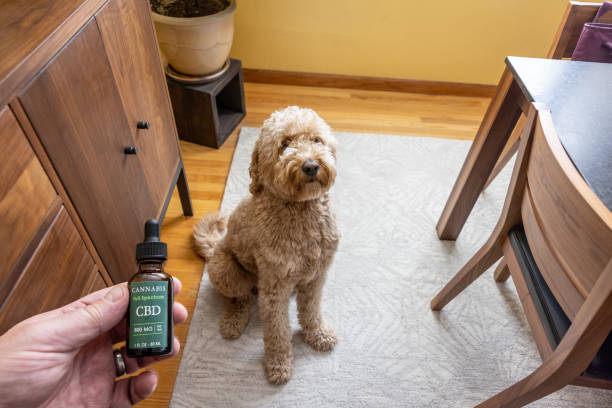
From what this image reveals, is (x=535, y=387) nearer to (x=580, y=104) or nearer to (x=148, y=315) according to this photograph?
(x=580, y=104)

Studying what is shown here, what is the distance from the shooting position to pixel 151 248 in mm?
671

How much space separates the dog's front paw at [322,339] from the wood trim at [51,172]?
2.44ft

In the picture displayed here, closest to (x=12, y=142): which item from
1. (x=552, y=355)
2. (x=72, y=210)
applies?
(x=72, y=210)

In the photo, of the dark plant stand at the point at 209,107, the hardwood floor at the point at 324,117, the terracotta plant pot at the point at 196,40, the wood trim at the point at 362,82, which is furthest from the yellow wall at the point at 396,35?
the terracotta plant pot at the point at 196,40

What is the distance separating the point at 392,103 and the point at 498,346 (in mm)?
1732

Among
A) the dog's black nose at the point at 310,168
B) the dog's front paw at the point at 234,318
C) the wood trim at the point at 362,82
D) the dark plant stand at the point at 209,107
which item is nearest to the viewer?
the dog's black nose at the point at 310,168

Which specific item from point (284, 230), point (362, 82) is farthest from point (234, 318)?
point (362, 82)

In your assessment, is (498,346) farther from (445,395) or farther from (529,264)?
(529,264)

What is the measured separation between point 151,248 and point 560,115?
111 centimetres

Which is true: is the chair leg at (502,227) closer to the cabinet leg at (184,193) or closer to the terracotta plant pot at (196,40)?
the cabinet leg at (184,193)

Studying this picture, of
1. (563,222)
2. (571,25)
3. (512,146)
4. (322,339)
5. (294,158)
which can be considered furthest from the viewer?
(512,146)

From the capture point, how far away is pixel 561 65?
125 cm

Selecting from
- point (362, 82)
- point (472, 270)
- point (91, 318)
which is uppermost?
point (91, 318)

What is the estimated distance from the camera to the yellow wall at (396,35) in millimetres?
2357
